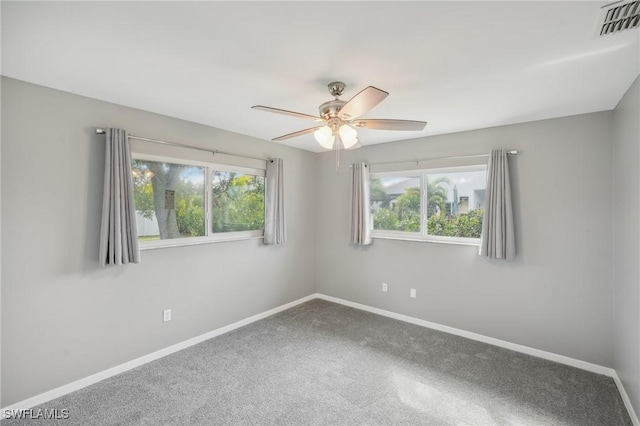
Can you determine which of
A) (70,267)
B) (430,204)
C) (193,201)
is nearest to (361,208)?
(430,204)

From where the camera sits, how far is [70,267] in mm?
2373

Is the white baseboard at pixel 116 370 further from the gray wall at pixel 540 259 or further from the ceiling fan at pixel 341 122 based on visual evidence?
the ceiling fan at pixel 341 122

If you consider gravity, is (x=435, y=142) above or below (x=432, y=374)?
above

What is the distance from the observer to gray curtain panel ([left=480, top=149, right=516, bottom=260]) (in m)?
3.01

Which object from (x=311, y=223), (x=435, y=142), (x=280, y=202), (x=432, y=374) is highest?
(x=435, y=142)

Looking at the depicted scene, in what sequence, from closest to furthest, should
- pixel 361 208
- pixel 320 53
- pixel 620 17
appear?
pixel 620 17
pixel 320 53
pixel 361 208

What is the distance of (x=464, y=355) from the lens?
2.99 m

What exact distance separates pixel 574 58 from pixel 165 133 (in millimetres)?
3301

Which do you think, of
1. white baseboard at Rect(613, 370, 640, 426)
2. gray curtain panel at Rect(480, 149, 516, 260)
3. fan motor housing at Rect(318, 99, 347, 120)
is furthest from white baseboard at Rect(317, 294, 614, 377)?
fan motor housing at Rect(318, 99, 347, 120)

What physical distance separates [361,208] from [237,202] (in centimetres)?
166

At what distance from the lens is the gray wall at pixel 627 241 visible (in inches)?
79.9

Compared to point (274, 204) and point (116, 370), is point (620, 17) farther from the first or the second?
point (116, 370)

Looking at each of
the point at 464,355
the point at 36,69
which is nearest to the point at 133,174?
the point at 36,69

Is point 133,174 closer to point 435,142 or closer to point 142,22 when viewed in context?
point 142,22
